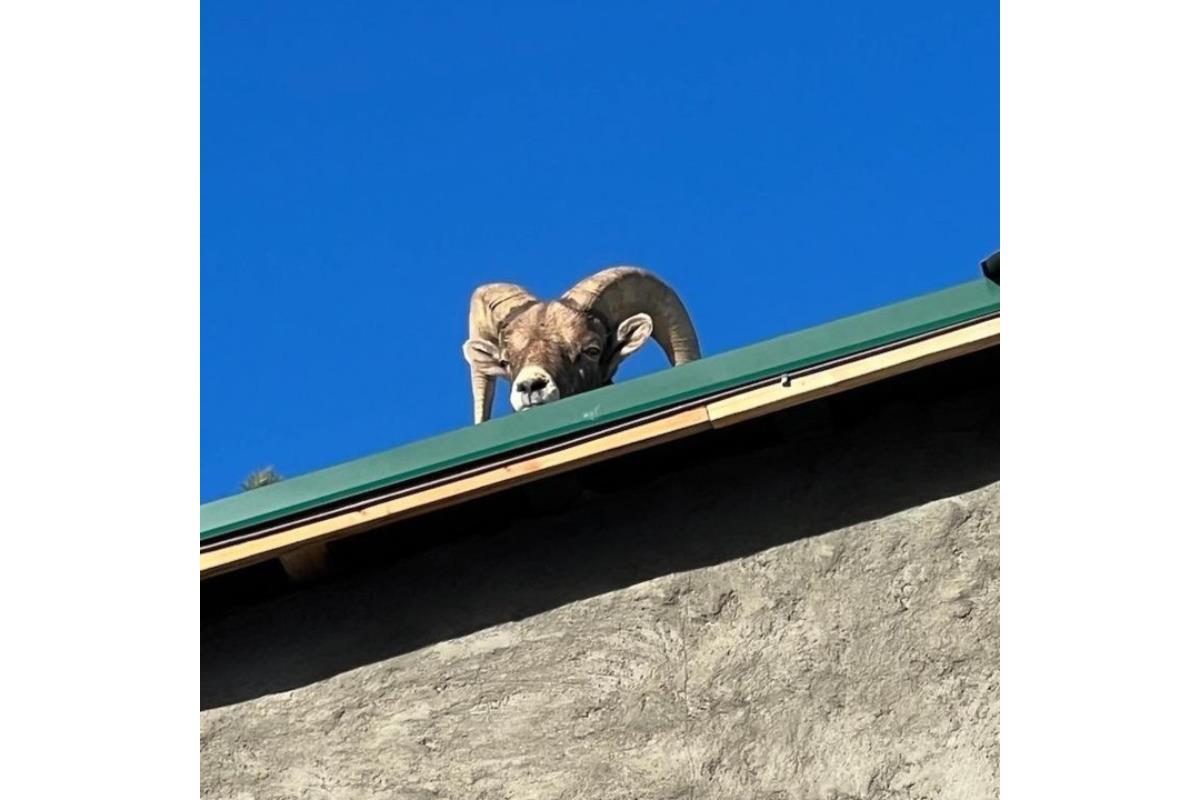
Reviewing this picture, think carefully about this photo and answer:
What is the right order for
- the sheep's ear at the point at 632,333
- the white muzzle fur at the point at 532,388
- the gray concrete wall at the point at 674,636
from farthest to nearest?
the sheep's ear at the point at 632,333 → the white muzzle fur at the point at 532,388 → the gray concrete wall at the point at 674,636

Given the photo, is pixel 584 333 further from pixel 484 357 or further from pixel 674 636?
pixel 674 636

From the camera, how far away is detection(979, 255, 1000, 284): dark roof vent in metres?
5.70

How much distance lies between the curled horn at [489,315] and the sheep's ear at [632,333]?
115 cm

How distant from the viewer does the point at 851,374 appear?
562 cm

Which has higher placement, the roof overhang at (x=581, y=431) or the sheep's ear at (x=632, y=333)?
the sheep's ear at (x=632, y=333)

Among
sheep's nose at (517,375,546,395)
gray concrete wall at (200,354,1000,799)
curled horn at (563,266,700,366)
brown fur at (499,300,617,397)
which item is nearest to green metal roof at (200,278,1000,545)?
gray concrete wall at (200,354,1000,799)

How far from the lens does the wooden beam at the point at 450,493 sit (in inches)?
219

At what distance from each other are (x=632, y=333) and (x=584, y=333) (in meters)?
0.49

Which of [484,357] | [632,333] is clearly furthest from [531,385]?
[484,357]

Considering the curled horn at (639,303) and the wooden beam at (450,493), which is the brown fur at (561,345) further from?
the wooden beam at (450,493)

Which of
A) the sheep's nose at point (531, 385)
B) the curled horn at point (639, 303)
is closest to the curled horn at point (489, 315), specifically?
the curled horn at point (639, 303)
